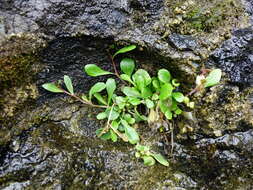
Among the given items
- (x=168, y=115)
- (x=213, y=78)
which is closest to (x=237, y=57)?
(x=213, y=78)

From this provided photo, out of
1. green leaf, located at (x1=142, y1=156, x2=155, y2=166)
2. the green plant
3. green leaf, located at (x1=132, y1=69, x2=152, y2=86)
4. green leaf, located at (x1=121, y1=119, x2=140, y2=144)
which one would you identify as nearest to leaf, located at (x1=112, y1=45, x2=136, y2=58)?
the green plant

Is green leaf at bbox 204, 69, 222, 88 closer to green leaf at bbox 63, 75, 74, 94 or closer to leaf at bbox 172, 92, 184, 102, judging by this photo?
leaf at bbox 172, 92, 184, 102

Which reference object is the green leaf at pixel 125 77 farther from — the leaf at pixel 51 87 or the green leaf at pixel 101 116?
the leaf at pixel 51 87

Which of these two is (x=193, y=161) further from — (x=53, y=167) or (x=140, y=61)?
(x=53, y=167)

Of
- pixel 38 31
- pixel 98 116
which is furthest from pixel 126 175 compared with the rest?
pixel 38 31

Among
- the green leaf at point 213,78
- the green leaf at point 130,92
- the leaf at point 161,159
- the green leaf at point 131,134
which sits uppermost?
the green leaf at point 213,78

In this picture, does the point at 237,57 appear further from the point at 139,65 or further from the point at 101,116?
the point at 101,116

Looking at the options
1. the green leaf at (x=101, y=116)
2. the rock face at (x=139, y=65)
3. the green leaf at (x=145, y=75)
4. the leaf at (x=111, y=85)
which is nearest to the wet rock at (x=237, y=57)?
the rock face at (x=139, y=65)
